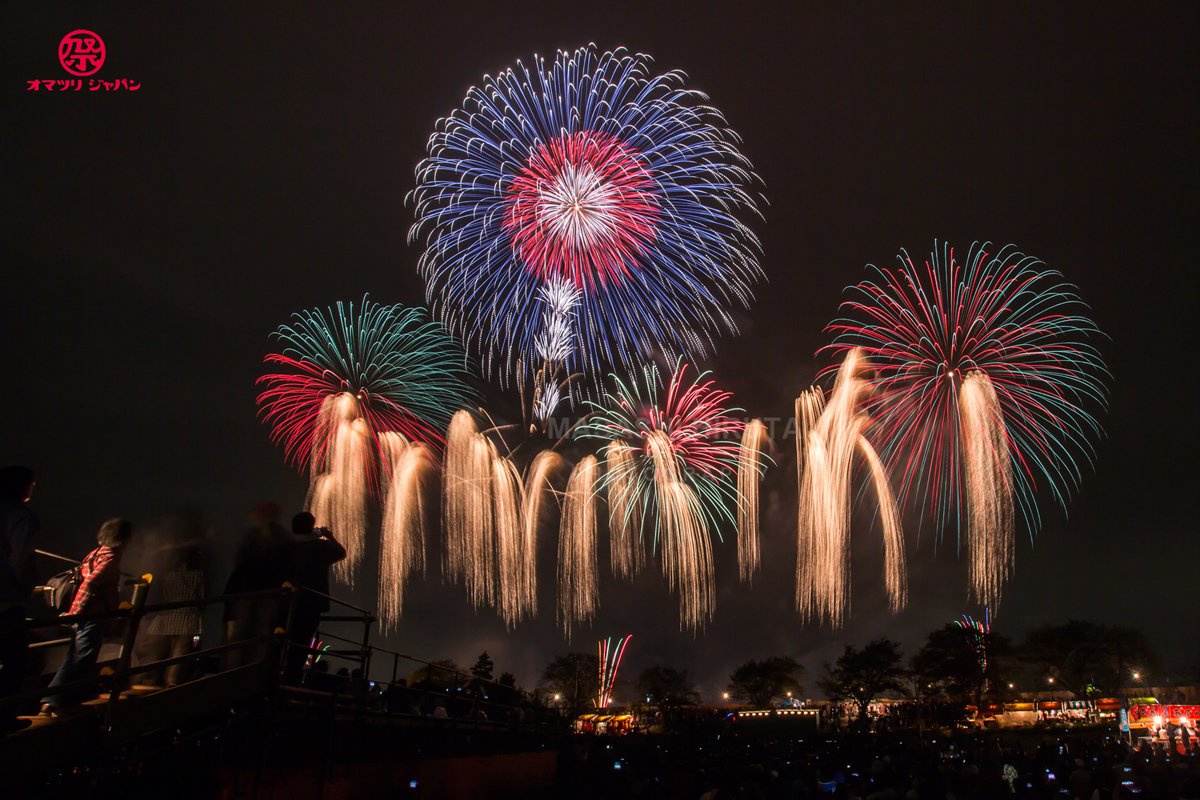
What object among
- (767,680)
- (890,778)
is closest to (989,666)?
(767,680)

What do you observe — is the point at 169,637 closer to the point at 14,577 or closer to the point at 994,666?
the point at 14,577

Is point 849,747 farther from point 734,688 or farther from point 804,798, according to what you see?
point 734,688

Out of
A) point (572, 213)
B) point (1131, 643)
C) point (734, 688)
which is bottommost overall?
point (734, 688)

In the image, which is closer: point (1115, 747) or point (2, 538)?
point (2, 538)

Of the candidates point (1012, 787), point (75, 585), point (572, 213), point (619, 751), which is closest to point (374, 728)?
point (75, 585)

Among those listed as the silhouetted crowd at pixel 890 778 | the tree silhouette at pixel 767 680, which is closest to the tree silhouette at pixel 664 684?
the tree silhouette at pixel 767 680

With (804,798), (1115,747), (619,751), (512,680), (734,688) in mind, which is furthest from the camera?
(734,688)

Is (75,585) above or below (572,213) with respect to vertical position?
below

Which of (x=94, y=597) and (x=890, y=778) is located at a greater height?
(x=94, y=597)
